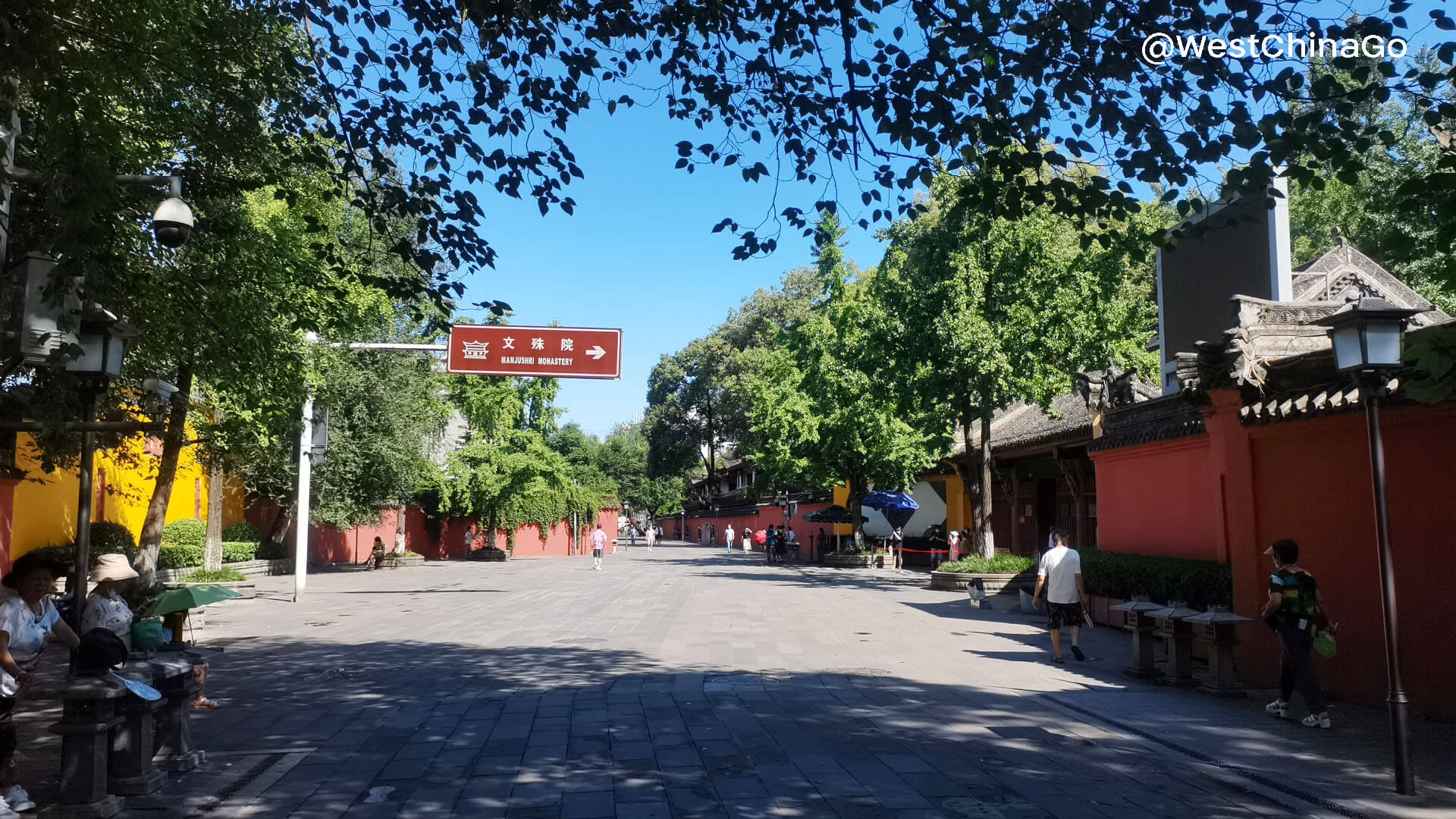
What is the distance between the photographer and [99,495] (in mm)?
22094

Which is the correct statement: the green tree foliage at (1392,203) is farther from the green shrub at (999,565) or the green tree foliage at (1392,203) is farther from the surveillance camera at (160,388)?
the surveillance camera at (160,388)

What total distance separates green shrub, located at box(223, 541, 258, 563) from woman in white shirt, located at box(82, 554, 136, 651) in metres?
21.5

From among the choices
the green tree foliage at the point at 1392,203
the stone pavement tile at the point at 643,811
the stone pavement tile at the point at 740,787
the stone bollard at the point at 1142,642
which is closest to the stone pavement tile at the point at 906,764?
the stone pavement tile at the point at 740,787

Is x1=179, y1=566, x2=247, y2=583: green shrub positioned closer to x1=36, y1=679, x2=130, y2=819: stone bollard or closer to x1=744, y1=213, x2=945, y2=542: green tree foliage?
x1=36, y1=679, x2=130, y2=819: stone bollard

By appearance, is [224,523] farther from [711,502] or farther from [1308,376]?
[711,502]

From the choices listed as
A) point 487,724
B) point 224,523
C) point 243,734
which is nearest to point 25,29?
point 243,734

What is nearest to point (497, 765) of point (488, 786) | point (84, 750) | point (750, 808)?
point (488, 786)

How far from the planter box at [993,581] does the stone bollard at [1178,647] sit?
853 cm

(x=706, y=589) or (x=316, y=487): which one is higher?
(x=316, y=487)

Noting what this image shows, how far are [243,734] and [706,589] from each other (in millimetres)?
16515

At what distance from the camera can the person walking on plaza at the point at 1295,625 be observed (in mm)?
8133

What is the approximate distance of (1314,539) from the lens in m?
9.52

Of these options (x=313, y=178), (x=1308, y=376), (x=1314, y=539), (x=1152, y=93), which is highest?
(x=313, y=178)

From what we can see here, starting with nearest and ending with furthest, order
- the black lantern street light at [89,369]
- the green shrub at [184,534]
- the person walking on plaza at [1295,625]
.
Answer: the black lantern street light at [89,369], the person walking on plaza at [1295,625], the green shrub at [184,534]
